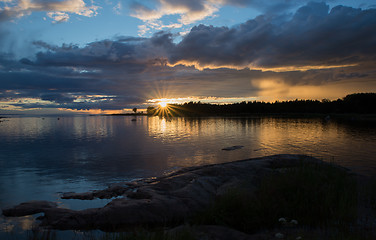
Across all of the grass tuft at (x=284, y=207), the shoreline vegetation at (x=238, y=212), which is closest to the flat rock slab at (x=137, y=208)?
the shoreline vegetation at (x=238, y=212)

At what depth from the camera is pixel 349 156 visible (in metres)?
27.0

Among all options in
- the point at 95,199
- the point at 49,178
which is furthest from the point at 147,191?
the point at 49,178

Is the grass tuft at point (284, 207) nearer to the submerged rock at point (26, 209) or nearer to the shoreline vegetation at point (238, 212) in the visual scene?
the shoreline vegetation at point (238, 212)

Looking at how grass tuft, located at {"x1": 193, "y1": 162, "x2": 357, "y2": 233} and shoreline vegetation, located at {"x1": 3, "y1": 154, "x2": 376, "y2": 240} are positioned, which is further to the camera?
grass tuft, located at {"x1": 193, "y1": 162, "x2": 357, "y2": 233}

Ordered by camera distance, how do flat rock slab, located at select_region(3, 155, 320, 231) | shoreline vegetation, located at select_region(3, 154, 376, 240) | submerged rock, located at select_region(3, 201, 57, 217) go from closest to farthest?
shoreline vegetation, located at select_region(3, 154, 376, 240) < flat rock slab, located at select_region(3, 155, 320, 231) < submerged rock, located at select_region(3, 201, 57, 217)

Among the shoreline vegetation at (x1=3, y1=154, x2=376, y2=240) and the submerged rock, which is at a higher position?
the shoreline vegetation at (x1=3, y1=154, x2=376, y2=240)

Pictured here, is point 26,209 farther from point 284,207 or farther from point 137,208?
point 284,207

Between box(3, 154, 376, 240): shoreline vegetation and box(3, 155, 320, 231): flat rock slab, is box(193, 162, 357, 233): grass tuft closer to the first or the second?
box(3, 154, 376, 240): shoreline vegetation

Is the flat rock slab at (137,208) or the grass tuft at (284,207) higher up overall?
the grass tuft at (284,207)

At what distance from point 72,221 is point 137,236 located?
540cm

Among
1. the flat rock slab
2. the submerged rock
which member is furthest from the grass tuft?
the submerged rock

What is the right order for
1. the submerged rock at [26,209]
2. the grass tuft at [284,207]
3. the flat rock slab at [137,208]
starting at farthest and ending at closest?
1. the submerged rock at [26,209]
2. the flat rock slab at [137,208]
3. the grass tuft at [284,207]

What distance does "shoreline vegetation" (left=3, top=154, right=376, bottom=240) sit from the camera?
8148 mm

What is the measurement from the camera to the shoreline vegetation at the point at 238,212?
8148 mm
